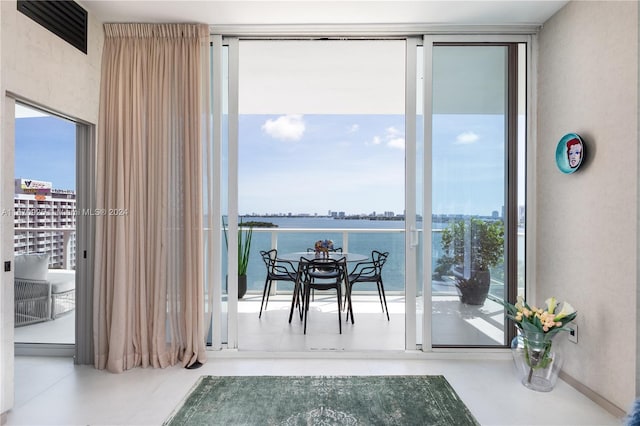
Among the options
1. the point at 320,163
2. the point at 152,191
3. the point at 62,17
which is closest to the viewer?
the point at 62,17

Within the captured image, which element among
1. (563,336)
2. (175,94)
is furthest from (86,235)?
(563,336)

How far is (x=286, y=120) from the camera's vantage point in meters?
12.0

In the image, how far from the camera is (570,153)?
8.20ft

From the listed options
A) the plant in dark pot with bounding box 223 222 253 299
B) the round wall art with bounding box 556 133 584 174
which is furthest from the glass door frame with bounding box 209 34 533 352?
the plant in dark pot with bounding box 223 222 253 299

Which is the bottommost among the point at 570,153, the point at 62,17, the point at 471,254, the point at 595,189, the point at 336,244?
the point at 336,244

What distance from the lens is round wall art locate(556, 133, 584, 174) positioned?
2.41 metres

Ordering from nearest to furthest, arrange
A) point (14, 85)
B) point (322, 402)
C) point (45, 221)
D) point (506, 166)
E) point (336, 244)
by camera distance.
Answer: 1. point (14, 85)
2. point (322, 402)
3. point (45, 221)
4. point (506, 166)
5. point (336, 244)

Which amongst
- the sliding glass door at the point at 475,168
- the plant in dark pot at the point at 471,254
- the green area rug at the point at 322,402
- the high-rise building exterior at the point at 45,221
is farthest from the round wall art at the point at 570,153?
the high-rise building exterior at the point at 45,221

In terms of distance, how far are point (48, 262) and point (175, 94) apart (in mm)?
1652

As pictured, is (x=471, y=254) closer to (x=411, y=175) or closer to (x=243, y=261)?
(x=411, y=175)

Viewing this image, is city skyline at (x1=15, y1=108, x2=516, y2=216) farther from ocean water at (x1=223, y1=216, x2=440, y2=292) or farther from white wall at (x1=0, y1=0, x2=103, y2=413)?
white wall at (x1=0, y1=0, x2=103, y2=413)

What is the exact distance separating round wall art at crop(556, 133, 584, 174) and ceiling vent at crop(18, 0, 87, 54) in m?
3.70

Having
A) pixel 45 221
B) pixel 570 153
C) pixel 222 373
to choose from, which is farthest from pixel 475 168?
pixel 45 221

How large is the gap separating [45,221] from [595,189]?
13.0 feet
